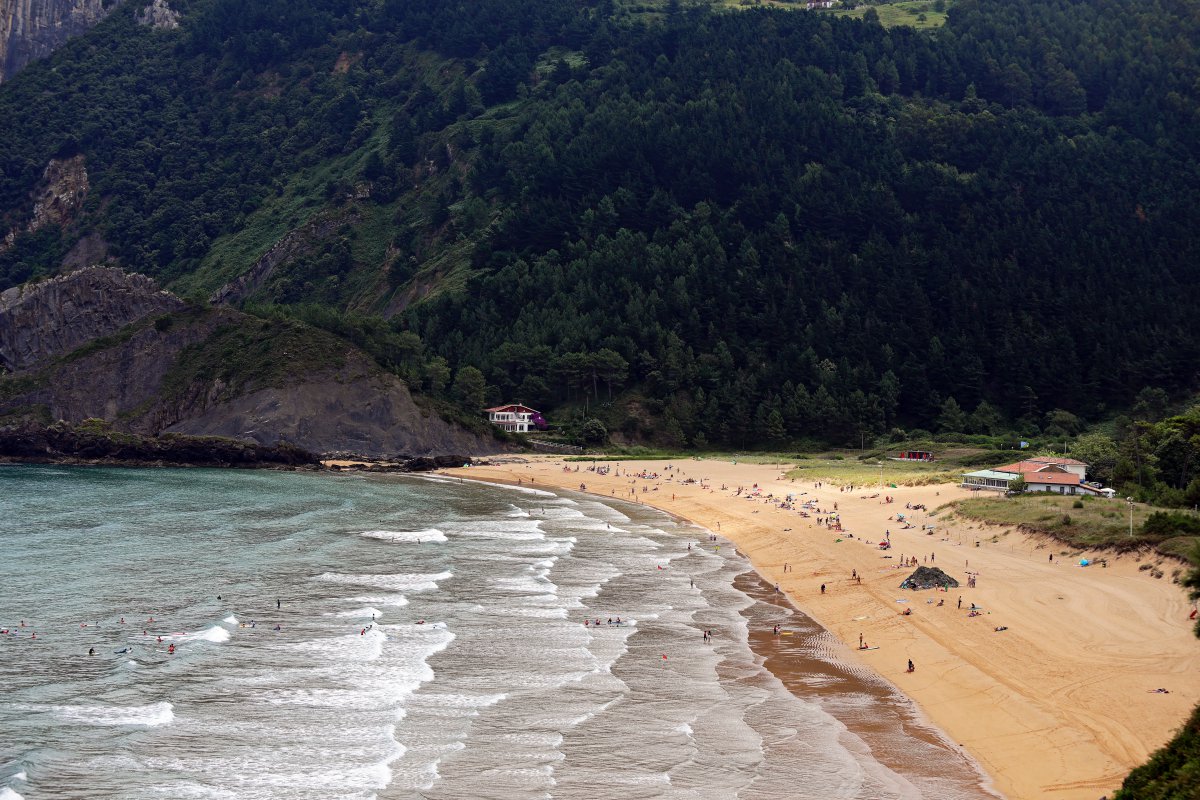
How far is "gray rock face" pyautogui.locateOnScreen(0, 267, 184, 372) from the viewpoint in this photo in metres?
126

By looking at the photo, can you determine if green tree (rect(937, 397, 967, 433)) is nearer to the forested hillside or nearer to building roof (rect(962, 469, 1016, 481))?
the forested hillside

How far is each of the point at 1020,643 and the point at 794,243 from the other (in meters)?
123

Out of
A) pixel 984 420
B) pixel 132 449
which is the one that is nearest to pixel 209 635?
pixel 132 449

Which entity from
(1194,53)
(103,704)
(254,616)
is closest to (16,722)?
(103,704)

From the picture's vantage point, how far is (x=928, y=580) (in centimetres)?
4428

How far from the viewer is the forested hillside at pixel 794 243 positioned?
127 m

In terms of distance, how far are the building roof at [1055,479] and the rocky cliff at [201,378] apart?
61.8 metres

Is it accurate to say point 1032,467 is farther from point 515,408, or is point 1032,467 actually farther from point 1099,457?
point 515,408

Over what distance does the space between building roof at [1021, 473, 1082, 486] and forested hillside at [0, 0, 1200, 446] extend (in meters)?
50.7

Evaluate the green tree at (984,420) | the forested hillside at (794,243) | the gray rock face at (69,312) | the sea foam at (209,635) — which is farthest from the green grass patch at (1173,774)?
the gray rock face at (69,312)

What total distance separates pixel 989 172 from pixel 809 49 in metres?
47.7

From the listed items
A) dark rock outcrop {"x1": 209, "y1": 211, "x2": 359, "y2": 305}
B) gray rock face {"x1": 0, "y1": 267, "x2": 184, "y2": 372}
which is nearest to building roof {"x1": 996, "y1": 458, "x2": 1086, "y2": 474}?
gray rock face {"x1": 0, "y1": 267, "x2": 184, "y2": 372}

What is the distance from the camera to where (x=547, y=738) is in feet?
90.1

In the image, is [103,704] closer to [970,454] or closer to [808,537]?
[808,537]
